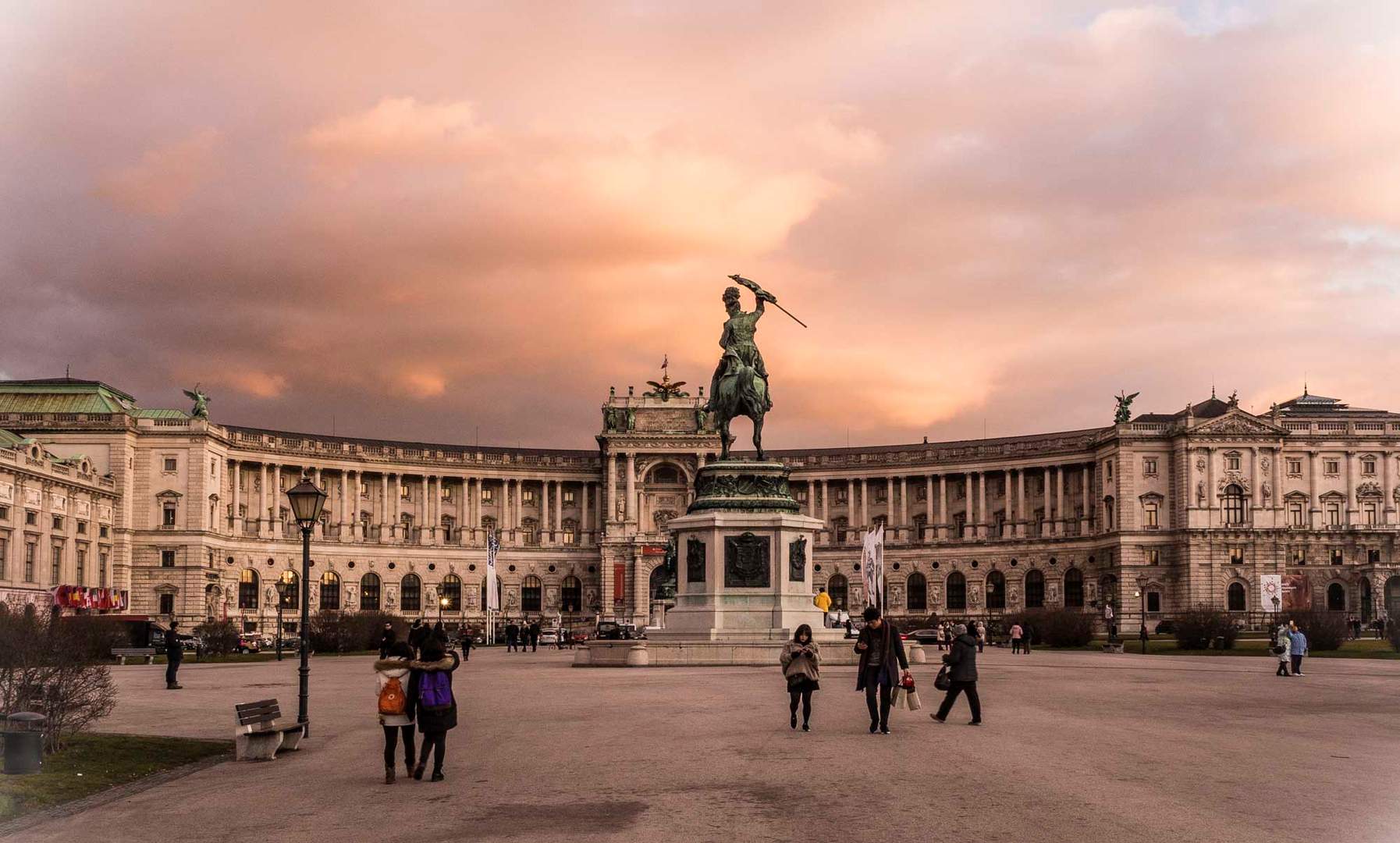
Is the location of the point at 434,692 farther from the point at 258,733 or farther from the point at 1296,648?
the point at 1296,648

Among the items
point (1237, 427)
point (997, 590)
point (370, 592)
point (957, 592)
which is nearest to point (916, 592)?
point (957, 592)

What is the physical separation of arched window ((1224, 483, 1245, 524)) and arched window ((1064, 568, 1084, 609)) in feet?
51.1

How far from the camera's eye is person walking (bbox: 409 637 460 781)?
22.3m

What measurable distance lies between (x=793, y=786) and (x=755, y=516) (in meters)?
33.9

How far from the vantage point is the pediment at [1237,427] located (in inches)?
5546

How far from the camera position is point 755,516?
182 ft

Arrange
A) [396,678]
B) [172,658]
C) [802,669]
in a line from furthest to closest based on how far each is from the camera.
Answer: [172,658]
[802,669]
[396,678]

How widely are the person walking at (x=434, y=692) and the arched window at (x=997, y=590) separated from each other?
135m

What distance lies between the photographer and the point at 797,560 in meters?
56.1

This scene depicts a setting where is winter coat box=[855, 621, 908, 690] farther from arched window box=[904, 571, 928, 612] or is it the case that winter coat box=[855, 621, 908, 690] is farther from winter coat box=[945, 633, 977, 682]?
arched window box=[904, 571, 928, 612]

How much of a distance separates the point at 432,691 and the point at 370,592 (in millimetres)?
134876

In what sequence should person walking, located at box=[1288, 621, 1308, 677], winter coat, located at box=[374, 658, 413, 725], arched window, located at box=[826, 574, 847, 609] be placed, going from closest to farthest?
winter coat, located at box=[374, 658, 413, 725]
person walking, located at box=[1288, 621, 1308, 677]
arched window, located at box=[826, 574, 847, 609]

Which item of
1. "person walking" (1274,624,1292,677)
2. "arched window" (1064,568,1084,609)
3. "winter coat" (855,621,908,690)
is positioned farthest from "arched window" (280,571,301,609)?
"winter coat" (855,621,908,690)

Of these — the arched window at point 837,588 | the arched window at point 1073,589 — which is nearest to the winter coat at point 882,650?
the arched window at point 1073,589
